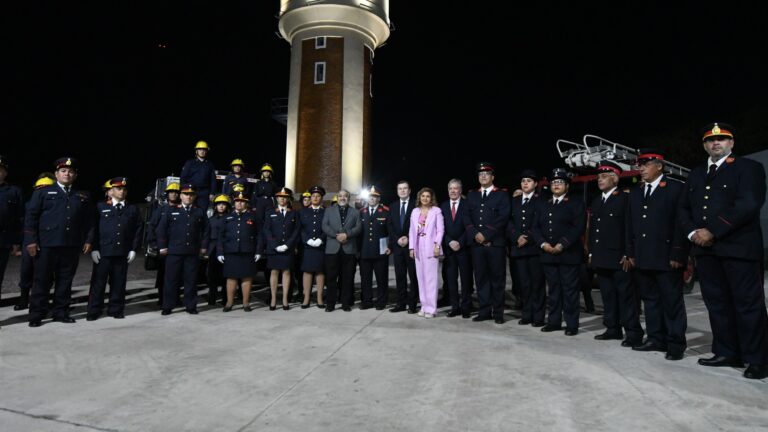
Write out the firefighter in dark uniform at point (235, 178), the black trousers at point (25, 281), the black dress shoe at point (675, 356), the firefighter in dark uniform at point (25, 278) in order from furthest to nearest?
1. the firefighter in dark uniform at point (235, 178)
2. the black trousers at point (25, 281)
3. the firefighter in dark uniform at point (25, 278)
4. the black dress shoe at point (675, 356)

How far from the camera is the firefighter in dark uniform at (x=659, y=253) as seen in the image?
4.20 m

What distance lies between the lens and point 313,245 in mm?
6852

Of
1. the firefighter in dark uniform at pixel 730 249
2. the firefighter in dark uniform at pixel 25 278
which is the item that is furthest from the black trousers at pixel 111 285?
the firefighter in dark uniform at pixel 730 249

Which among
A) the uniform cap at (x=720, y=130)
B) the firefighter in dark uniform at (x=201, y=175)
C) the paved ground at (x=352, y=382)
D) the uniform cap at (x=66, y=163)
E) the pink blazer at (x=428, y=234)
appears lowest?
the paved ground at (x=352, y=382)

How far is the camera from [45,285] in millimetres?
5461

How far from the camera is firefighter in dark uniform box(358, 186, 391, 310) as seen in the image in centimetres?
694

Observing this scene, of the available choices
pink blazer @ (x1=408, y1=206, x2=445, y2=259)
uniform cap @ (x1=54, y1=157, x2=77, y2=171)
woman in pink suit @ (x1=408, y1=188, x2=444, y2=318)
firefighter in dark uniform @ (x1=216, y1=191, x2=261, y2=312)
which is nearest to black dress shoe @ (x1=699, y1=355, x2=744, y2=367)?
woman in pink suit @ (x1=408, y1=188, x2=444, y2=318)

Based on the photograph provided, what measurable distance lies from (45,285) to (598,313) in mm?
7554

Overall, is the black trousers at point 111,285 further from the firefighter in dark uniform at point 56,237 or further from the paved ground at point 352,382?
the paved ground at point 352,382

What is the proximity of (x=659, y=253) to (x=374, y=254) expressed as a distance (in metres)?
3.88

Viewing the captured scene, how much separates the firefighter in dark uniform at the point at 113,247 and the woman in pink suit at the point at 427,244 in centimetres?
392

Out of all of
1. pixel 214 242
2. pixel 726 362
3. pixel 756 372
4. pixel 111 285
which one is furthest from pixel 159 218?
pixel 756 372

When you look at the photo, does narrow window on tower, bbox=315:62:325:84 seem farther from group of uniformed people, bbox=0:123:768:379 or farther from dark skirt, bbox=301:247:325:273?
dark skirt, bbox=301:247:325:273

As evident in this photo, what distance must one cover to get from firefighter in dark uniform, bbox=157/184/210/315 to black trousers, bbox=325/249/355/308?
189cm
